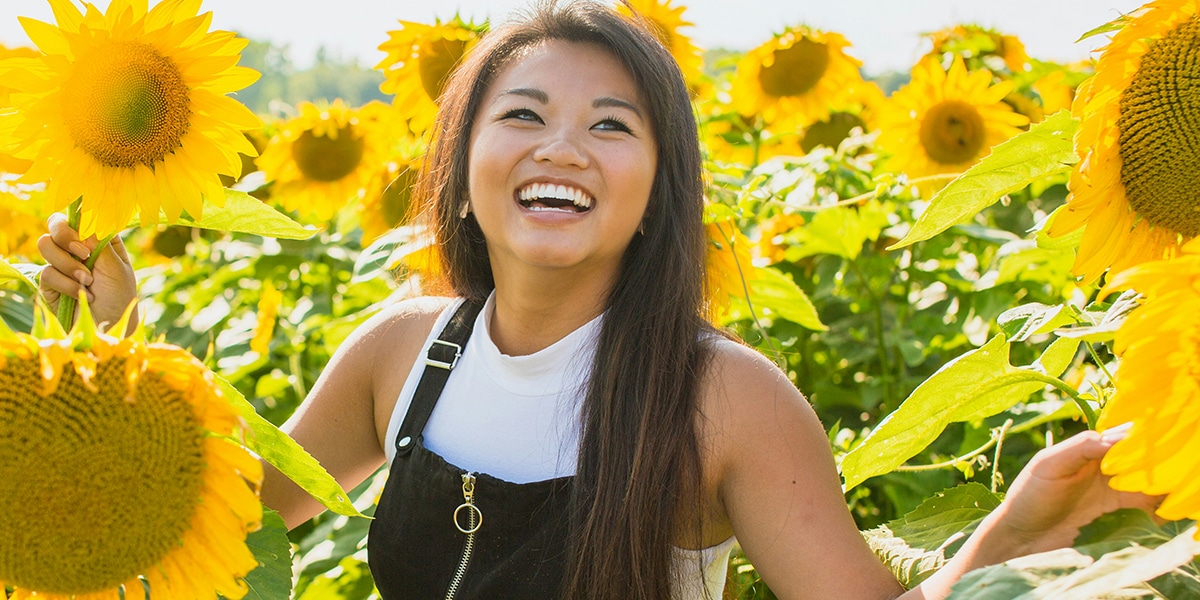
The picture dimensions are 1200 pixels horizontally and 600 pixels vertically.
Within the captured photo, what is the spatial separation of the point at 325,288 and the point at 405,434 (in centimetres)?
139

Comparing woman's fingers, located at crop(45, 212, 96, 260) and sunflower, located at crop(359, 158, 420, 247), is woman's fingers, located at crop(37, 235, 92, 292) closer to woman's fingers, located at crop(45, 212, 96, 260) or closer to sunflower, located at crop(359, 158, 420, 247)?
woman's fingers, located at crop(45, 212, 96, 260)

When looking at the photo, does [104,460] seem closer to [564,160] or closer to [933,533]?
[564,160]

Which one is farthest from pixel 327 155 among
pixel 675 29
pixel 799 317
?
pixel 799 317

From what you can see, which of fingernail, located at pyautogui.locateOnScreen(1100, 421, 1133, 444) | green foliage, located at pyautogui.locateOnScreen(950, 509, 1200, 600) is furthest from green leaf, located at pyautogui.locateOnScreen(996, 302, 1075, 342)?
green foliage, located at pyautogui.locateOnScreen(950, 509, 1200, 600)

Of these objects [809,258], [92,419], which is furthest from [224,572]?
[809,258]

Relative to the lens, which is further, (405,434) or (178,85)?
(405,434)

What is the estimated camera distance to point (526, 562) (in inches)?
62.5

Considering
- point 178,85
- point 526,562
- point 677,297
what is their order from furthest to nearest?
point 677,297, point 526,562, point 178,85

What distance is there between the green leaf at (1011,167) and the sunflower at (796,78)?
1999mm

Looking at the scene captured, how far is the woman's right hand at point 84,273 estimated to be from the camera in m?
1.43

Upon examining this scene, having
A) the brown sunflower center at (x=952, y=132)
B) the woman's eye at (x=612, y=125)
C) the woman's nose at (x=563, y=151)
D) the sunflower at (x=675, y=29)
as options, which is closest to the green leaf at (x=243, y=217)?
the woman's nose at (x=563, y=151)

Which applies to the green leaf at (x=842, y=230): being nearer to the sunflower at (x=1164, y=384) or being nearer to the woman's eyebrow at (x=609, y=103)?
the woman's eyebrow at (x=609, y=103)

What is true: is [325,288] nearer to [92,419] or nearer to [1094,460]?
[92,419]

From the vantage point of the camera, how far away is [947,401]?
1.30 meters
